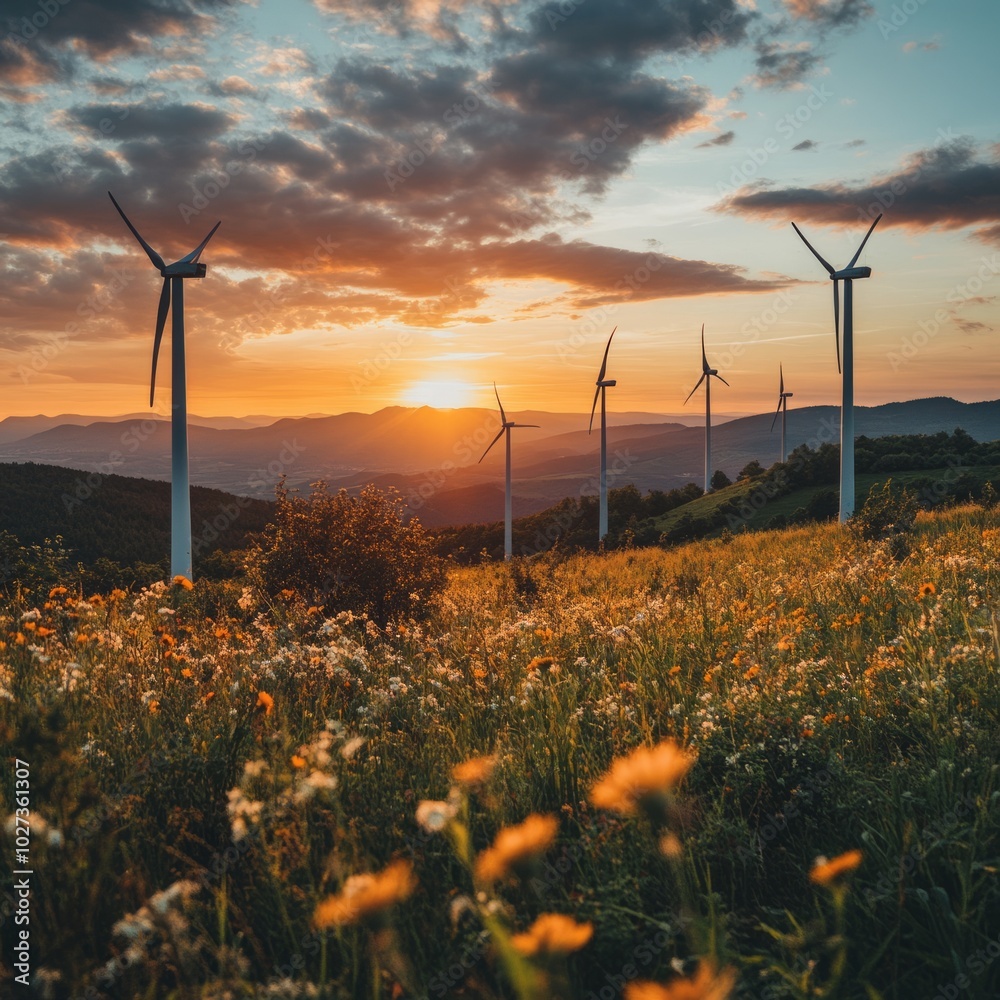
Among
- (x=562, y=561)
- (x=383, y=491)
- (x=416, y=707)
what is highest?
(x=383, y=491)

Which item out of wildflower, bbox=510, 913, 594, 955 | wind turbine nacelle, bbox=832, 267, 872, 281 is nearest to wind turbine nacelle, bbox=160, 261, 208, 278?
wildflower, bbox=510, 913, 594, 955

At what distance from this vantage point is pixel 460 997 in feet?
7.34

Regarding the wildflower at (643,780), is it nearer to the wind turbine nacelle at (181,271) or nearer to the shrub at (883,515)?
the shrub at (883,515)

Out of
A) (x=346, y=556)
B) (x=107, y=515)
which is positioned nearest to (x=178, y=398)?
(x=346, y=556)

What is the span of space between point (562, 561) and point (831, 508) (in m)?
23.3

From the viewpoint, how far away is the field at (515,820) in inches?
83.7

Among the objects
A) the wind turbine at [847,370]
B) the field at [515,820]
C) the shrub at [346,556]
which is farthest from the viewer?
the wind turbine at [847,370]

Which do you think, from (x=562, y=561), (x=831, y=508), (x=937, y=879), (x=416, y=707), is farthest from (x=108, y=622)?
(x=831, y=508)

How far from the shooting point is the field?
213cm

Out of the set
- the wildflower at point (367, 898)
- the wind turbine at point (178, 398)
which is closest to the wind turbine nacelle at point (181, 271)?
the wind turbine at point (178, 398)

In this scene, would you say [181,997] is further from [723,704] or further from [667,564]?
[667,564]

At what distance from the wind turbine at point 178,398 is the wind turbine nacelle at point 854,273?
97.6ft

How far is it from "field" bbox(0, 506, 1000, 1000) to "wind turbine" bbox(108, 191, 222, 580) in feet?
58.7

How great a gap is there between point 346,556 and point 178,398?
13.3 meters
